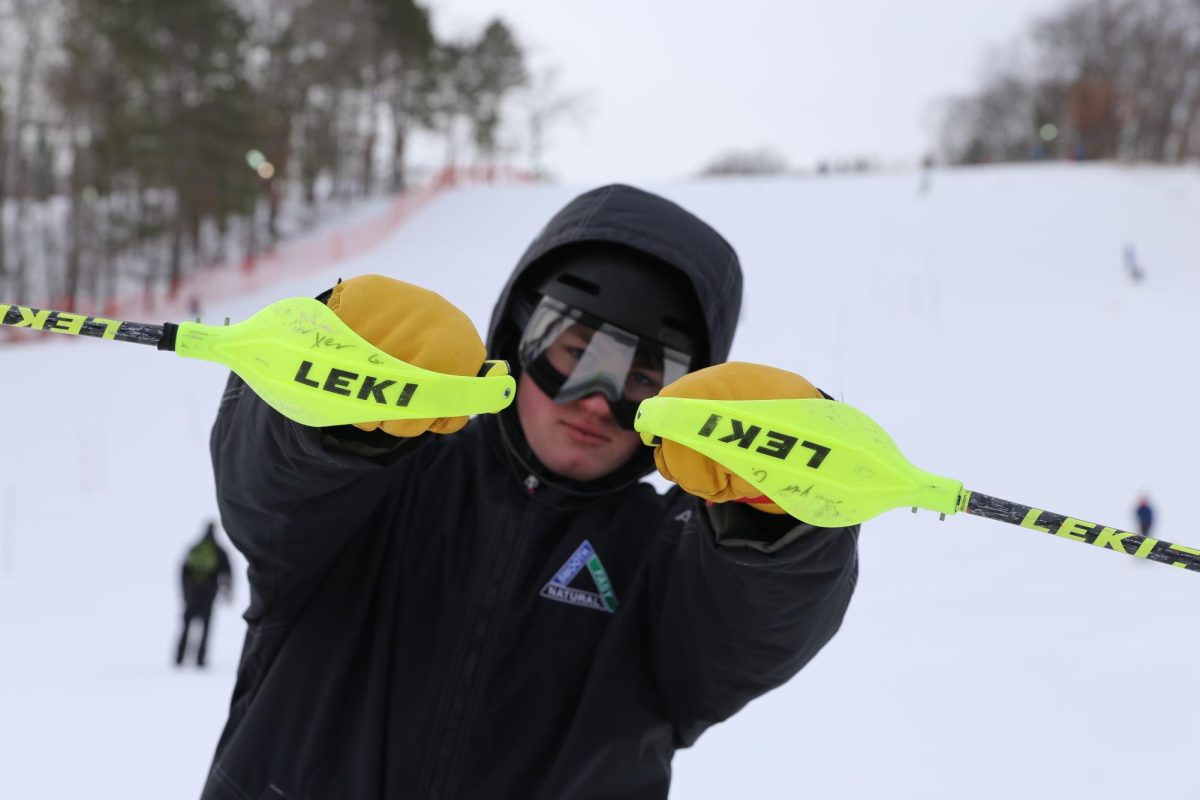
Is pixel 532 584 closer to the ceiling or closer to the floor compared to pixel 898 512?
closer to the ceiling

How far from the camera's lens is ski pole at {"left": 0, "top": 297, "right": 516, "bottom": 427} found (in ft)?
4.26

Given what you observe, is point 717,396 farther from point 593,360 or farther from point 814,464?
point 593,360

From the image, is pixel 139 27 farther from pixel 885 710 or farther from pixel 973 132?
pixel 973 132

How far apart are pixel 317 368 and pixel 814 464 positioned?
2.29ft

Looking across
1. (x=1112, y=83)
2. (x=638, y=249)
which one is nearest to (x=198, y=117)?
(x=638, y=249)

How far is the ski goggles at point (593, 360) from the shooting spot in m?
1.91

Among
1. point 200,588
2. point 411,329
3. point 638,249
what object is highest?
point 638,249

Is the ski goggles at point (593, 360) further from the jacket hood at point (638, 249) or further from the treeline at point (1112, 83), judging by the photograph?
the treeline at point (1112, 83)

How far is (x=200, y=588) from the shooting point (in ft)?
24.7

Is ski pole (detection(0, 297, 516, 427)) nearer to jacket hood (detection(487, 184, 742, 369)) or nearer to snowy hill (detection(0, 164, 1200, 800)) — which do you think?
jacket hood (detection(487, 184, 742, 369))

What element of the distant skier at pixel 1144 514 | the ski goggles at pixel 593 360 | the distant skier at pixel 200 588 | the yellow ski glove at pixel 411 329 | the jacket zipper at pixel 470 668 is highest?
the yellow ski glove at pixel 411 329

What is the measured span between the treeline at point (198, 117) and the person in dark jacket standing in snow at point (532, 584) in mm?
24031

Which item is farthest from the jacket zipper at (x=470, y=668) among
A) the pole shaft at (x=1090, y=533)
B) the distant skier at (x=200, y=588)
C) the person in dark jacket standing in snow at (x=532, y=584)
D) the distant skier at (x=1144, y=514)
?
the distant skier at (x=1144, y=514)

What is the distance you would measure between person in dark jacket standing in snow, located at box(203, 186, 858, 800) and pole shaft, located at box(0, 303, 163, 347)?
222 millimetres
